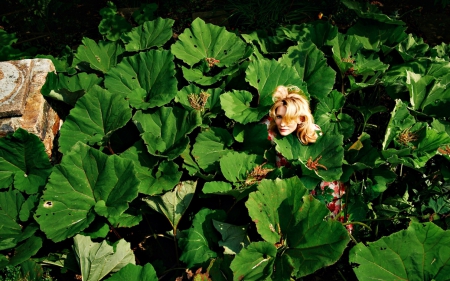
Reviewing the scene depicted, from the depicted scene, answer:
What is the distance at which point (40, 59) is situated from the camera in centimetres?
395

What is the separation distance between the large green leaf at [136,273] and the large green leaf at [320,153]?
1.22 meters

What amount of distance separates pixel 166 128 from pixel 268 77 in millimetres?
964

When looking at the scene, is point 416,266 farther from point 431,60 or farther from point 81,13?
point 81,13

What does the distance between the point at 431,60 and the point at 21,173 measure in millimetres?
3645

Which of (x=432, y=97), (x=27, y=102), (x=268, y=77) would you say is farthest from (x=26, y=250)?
(x=432, y=97)

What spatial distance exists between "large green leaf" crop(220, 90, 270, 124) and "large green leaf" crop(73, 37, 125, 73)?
1208 millimetres

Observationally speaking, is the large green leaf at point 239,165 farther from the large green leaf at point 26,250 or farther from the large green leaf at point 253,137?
the large green leaf at point 26,250

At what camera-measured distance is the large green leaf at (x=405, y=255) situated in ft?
9.52

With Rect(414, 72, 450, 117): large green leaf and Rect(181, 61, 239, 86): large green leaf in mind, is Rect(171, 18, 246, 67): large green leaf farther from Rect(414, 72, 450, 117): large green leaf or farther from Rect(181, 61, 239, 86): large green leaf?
Rect(414, 72, 450, 117): large green leaf

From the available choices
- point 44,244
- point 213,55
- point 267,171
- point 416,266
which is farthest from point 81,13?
point 416,266

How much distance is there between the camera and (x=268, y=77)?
3926 millimetres

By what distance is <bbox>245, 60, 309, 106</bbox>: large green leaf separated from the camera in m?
3.87

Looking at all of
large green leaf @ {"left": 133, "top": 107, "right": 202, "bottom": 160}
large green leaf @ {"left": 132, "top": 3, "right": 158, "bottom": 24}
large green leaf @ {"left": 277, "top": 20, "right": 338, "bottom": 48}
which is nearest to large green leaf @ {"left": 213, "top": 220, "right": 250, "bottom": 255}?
large green leaf @ {"left": 133, "top": 107, "right": 202, "bottom": 160}

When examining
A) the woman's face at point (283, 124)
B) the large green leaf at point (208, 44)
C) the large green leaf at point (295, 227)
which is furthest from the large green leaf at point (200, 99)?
the large green leaf at point (295, 227)
